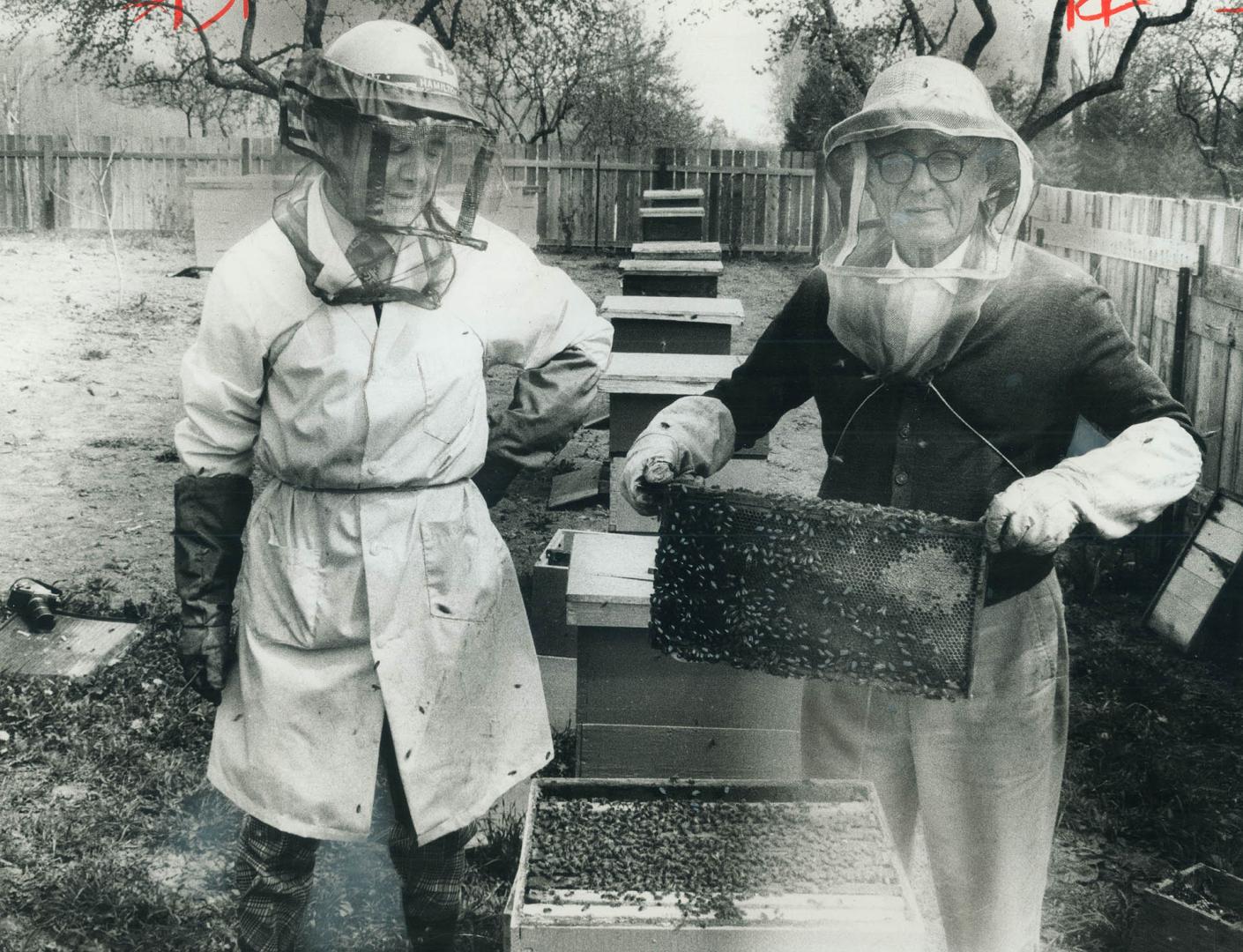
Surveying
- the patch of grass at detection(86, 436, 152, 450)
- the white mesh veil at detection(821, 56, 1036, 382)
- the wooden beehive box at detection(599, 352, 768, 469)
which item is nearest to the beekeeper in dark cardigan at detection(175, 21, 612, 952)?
the white mesh veil at detection(821, 56, 1036, 382)

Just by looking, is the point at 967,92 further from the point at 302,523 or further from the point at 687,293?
the point at 687,293

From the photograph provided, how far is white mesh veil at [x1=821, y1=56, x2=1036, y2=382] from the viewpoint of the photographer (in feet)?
5.61

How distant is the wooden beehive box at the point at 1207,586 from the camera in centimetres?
436

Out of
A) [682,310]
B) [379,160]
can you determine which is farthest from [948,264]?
[682,310]

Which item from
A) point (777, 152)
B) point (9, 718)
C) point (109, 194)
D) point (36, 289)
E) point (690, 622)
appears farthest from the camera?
point (777, 152)

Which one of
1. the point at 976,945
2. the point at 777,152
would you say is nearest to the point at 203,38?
the point at 976,945

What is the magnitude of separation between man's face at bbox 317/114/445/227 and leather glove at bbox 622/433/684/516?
0.60m

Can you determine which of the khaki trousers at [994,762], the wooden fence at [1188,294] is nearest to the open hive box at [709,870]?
the khaki trousers at [994,762]

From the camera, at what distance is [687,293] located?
5746 mm

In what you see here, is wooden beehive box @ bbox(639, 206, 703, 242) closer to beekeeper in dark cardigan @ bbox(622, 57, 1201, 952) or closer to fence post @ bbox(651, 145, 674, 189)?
fence post @ bbox(651, 145, 674, 189)

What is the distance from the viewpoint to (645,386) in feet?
10.8

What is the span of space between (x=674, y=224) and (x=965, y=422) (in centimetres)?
657

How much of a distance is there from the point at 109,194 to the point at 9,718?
646cm

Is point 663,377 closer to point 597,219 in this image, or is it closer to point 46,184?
point 46,184
